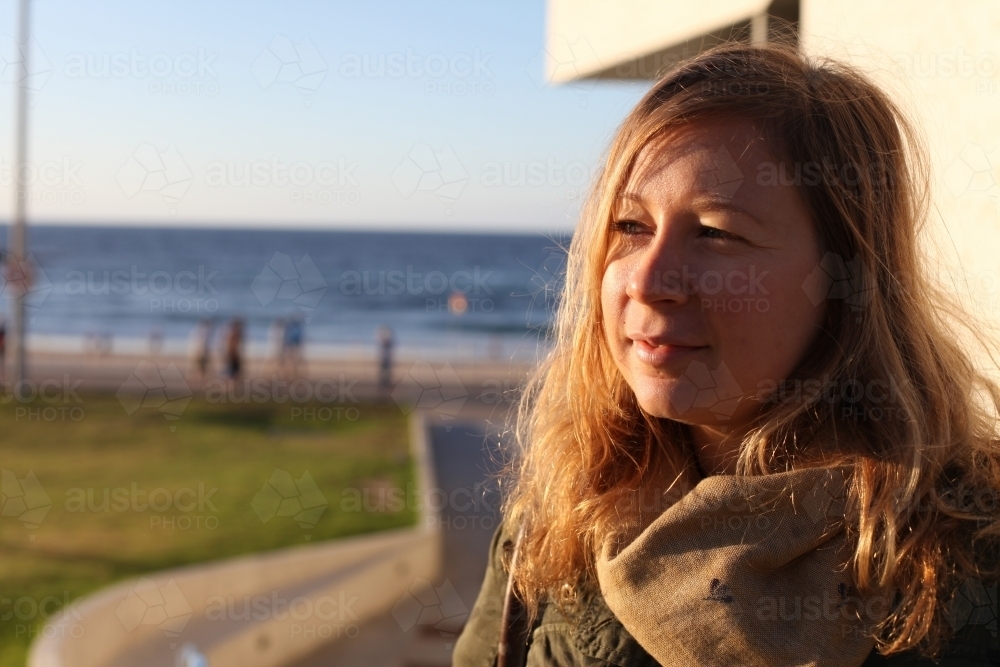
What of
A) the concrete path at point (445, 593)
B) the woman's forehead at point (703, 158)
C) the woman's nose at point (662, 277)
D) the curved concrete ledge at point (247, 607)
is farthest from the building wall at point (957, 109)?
the curved concrete ledge at point (247, 607)

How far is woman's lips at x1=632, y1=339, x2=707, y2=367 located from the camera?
55.7 inches

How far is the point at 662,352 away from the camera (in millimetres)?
1424

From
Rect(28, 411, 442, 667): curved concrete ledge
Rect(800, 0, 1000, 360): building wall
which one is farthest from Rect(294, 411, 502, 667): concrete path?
Rect(800, 0, 1000, 360): building wall

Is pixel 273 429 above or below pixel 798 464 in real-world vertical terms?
below

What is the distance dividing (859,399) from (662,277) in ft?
1.15

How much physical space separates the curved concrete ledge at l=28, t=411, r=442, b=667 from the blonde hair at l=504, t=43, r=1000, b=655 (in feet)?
14.8

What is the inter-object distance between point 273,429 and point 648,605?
43.7ft

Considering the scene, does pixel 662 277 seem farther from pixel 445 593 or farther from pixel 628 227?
pixel 445 593

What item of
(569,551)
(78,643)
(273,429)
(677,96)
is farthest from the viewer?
(273,429)

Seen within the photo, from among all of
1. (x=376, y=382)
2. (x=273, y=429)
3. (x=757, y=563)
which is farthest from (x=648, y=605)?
(x=376, y=382)

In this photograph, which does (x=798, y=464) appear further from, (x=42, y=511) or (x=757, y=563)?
(x=42, y=511)

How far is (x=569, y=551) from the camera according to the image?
1598 millimetres

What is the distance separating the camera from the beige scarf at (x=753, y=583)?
4.26ft

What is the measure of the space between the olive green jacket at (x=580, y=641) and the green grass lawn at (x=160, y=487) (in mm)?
5023
